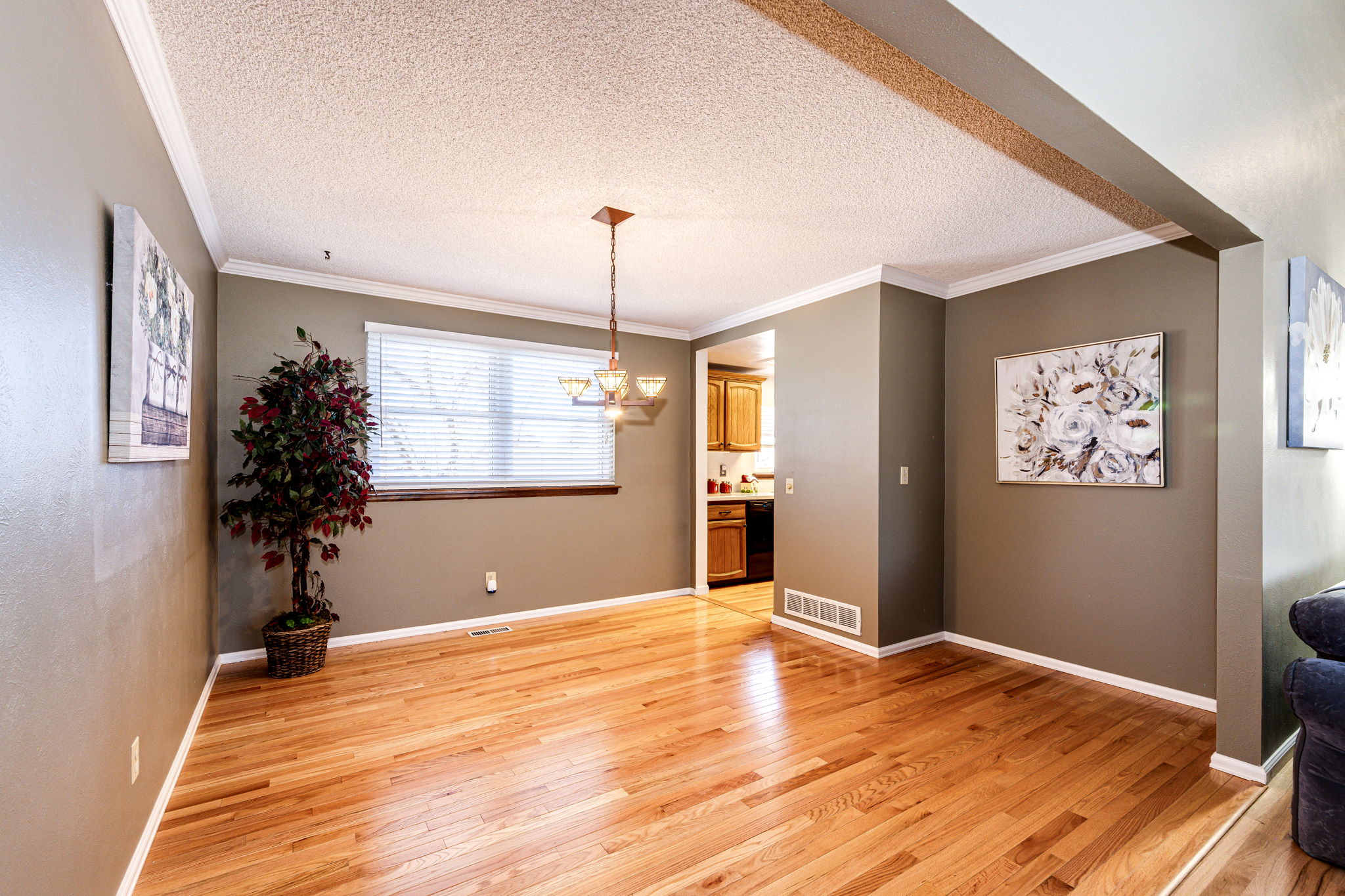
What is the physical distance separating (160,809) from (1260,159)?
15.8 feet

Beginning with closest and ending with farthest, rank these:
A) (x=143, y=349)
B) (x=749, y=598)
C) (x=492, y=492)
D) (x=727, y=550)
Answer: (x=143, y=349), (x=492, y=492), (x=749, y=598), (x=727, y=550)

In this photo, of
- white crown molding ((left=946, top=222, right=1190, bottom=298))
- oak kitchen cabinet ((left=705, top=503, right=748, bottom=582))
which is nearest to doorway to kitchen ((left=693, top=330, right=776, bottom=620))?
oak kitchen cabinet ((left=705, top=503, right=748, bottom=582))

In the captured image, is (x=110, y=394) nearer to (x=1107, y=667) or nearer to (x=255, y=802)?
(x=255, y=802)

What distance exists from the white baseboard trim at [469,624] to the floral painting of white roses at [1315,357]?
440cm

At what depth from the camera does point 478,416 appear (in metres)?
4.84

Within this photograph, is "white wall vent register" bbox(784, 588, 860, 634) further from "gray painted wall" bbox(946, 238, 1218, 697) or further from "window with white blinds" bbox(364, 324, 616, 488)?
"window with white blinds" bbox(364, 324, 616, 488)

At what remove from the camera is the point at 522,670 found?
12.5 ft

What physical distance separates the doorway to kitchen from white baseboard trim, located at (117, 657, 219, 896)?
3731 mm

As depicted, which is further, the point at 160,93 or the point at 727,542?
the point at 727,542

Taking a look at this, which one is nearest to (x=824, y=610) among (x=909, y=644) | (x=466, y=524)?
(x=909, y=644)

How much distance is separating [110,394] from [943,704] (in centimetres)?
370

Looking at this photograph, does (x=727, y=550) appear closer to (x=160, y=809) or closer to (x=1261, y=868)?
(x=1261, y=868)

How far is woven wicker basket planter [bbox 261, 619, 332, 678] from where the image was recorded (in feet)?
11.9

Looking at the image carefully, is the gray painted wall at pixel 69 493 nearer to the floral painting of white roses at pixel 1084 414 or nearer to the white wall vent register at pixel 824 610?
the white wall vent register at pixel 824 610
